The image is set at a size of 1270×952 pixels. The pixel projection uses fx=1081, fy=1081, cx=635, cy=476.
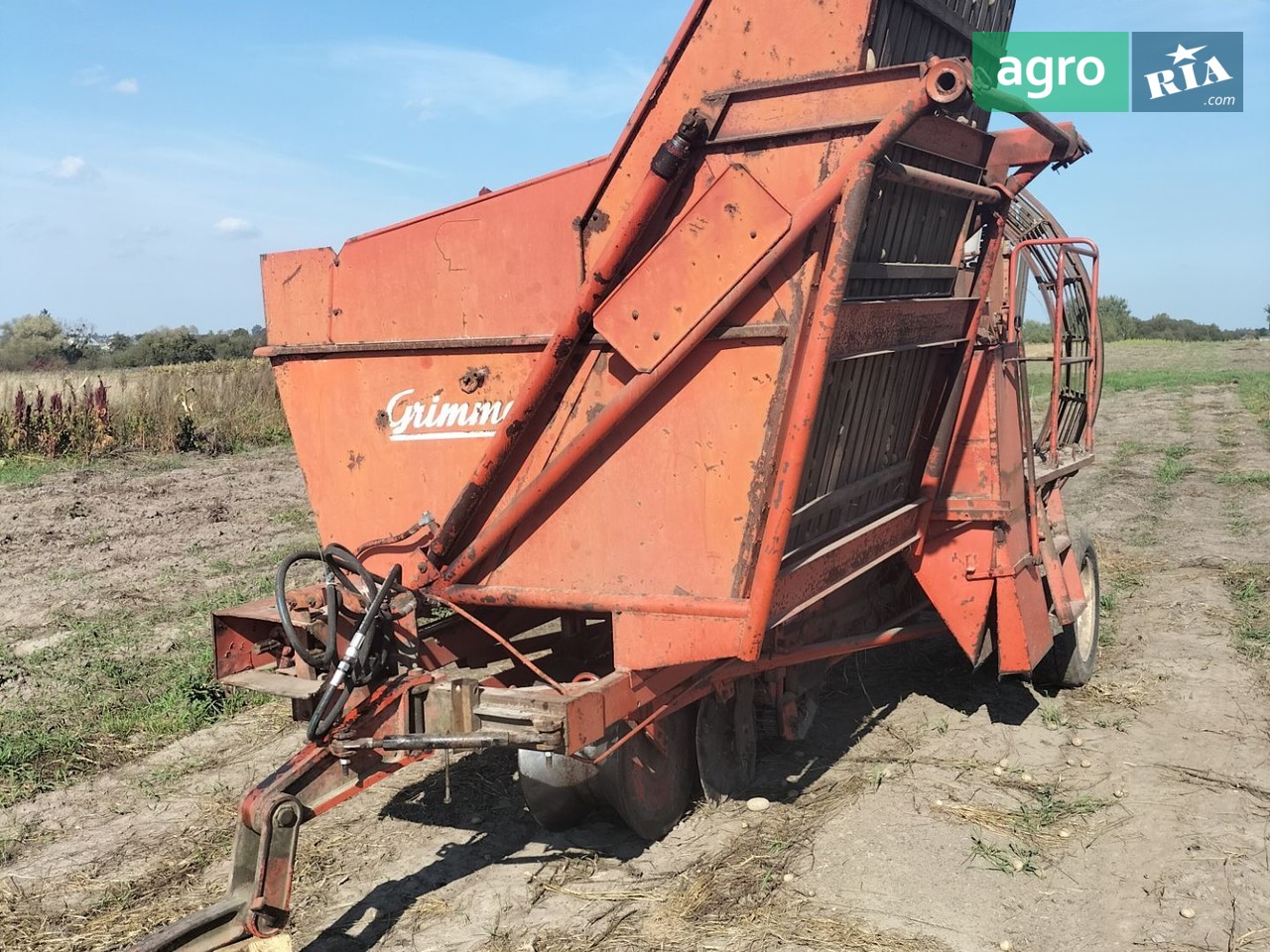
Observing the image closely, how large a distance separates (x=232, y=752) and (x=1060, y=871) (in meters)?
3.52

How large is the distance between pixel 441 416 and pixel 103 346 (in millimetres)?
43845

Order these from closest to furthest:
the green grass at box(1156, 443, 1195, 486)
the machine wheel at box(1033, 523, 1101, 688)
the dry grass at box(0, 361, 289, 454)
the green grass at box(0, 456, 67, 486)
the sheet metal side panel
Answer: the sheet metal side panel, the machine wheel at box(1033, 523, 1101, 688), the green grass at box(0, 456, 67, 486), the green grass at box(1156, 443, 1195, 486), the dry grass at box(0, 361, 289, 454)

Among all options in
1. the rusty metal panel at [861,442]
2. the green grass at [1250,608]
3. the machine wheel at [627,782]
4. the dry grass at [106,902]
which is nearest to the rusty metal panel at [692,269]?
the rusty metal panel at [861,442]

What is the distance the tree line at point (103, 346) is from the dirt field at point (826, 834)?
3266 centimetres

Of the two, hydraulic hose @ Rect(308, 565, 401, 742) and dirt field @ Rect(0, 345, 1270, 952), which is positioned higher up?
hydraulic hose @ Rect(308, 565, 401, 742)

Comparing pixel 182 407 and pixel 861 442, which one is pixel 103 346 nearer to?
pixel 182 407

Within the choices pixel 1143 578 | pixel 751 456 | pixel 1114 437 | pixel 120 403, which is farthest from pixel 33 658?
pixel 1114 437

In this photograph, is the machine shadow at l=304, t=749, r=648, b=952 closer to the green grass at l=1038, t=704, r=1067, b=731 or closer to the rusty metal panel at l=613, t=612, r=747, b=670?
the rusty metal panel at l=613, t=612, r=747, b=670

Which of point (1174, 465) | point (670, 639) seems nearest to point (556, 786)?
point (670, 639)

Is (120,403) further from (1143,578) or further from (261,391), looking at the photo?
(1143,578)

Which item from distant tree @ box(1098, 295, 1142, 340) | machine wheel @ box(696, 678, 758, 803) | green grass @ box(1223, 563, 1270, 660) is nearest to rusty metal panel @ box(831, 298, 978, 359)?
machine wheel @ box(696, 678, 758, 803)

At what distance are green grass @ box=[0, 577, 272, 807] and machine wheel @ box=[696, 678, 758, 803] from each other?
2.60 m

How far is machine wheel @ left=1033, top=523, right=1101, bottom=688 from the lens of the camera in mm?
5531

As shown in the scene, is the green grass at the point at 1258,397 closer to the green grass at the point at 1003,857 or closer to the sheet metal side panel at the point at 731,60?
the green grass at the point at 1003,857
